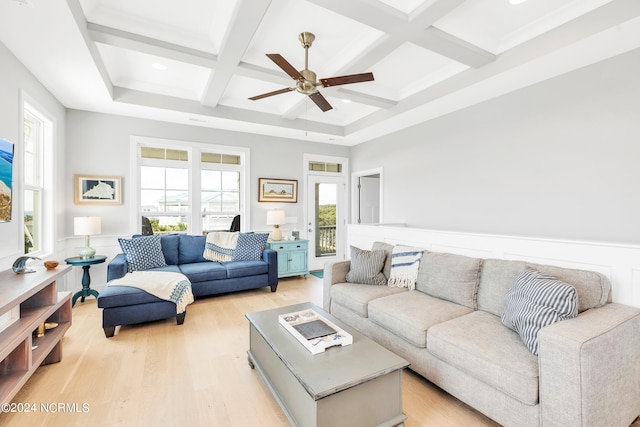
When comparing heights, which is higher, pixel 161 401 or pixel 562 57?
pixel 562 57

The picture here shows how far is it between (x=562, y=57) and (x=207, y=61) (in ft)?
10.9

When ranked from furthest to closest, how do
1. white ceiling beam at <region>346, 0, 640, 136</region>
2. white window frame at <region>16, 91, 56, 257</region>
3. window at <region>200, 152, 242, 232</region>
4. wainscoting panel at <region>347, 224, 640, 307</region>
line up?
window at <region>200, 152, 242, 232</region> < white window frame at <region>16, 91, 56, 257</region> < white ceiling beam at <region>346, 0, 640, 136</region> < wainscoting panel at <region>347, 224, 640, 307</region>

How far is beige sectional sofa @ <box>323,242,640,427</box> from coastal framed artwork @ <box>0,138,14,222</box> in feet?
10.1

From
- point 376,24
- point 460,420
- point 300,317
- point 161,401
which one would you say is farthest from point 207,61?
point 460,420

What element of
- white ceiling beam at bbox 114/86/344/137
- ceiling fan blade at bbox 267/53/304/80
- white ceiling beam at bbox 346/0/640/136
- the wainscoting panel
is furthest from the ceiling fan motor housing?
white ceiling beam at bbox 114/86/344/137

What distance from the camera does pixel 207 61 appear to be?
2979 millimetres

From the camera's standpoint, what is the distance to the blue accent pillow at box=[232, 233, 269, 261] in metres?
4.42

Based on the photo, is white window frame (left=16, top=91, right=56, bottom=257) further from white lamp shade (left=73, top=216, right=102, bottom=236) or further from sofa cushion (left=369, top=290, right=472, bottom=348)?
sofa cushion (left=369, top=290, right=472, bottom=348)

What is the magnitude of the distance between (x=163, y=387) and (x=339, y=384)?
1.43m

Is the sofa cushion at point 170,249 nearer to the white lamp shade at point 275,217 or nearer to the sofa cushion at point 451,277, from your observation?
the white lamp shade at point 275,217

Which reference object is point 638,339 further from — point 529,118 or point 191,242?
point 191,242

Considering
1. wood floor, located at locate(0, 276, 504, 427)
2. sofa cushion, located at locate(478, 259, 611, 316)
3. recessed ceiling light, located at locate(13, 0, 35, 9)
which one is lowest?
wood floor, located at locate(0, 276, 504, 427)

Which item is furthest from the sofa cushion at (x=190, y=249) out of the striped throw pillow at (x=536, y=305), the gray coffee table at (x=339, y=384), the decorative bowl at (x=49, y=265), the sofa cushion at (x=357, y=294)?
the striped throw pillow at (x=536, y=305)

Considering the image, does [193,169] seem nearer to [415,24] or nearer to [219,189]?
[219,189]
